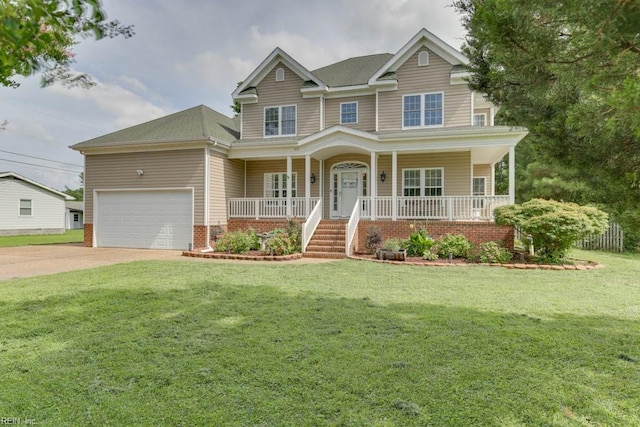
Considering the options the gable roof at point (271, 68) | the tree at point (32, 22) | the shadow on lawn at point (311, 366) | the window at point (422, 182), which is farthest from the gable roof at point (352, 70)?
the tree at point (32, 22)

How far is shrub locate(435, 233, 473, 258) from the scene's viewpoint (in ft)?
35.4

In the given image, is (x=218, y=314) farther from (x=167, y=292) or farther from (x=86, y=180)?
(x=86, y=180)

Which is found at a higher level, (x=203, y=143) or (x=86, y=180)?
(x=203, y=143)

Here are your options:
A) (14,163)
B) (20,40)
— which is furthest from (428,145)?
(14,163)

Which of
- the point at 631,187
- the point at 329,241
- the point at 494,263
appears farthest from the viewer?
the point at 329,241

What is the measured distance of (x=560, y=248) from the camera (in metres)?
9.84

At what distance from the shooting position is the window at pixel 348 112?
15.4m

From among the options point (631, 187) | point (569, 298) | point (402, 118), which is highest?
point (402, 118)

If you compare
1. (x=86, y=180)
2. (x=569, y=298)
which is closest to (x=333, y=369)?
(x=569, y=298)

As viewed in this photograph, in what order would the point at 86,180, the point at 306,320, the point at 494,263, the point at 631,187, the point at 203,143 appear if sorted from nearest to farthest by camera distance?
1. the point at 631,187
2. the point at 306,320
3. the point at 494,263
4. the point at 203,143
5. the point at 86,180

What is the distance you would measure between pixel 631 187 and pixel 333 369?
337 cm

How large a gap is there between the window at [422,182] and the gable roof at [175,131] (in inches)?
304

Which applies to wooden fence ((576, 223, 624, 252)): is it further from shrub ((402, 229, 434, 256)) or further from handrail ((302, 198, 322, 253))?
handrail ((302, 198, 322, 253))

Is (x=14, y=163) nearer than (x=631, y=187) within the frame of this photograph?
No
